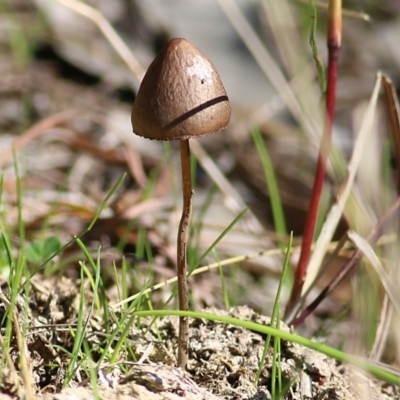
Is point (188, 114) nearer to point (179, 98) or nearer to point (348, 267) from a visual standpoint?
point (179, 98)

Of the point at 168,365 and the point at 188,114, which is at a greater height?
the point at 188,114

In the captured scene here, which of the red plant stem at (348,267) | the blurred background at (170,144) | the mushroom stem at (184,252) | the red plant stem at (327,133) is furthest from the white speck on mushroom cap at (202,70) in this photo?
the red plant stem at (348,267)

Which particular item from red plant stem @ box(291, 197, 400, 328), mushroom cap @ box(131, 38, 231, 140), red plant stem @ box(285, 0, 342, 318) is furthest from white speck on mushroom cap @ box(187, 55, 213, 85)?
red plant stem @ box(291, 197, 400, 328)

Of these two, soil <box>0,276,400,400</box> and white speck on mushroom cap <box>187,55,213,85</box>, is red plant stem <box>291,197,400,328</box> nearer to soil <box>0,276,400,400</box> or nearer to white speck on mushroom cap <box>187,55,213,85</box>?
soil <box>0,276,400,400</box>

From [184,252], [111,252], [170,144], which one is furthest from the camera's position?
[170,144]

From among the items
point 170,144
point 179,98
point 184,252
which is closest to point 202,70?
point 179,98

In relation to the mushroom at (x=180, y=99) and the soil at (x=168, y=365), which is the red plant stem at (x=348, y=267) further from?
the mushroom at (x=180, y=99)

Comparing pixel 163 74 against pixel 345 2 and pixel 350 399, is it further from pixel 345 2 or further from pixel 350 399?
pixel 345 2
